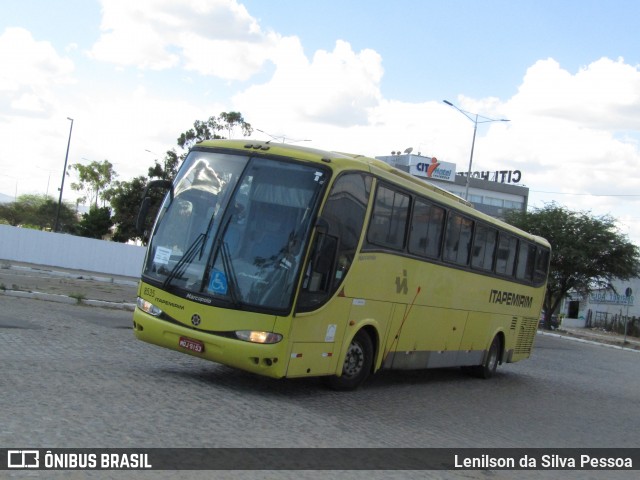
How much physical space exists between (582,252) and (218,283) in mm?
43510

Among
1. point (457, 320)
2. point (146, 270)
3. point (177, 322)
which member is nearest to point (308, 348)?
point (177, 322)

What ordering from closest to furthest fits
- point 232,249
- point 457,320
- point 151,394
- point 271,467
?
1. point 271,467
2. point 151,394
3. point 232,249
4. point 457,320

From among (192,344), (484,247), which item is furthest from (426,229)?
(192,344)

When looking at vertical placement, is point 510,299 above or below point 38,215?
below

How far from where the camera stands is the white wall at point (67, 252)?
1896 inches

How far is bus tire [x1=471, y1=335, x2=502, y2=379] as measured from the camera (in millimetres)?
17969

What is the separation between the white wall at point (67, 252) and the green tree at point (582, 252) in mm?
26768

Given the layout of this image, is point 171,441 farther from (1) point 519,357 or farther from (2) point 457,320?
(1) point 519,357

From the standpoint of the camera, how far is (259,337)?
9883 mm

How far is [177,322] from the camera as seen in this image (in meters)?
10.4

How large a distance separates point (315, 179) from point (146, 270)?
2.67 m

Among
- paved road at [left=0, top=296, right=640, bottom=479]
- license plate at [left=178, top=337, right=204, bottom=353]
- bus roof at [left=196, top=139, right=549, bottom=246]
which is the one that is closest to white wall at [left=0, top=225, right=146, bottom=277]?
paved road at [left=0, top=296, right=640, bottom=479]

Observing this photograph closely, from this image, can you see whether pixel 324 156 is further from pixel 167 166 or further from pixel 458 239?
pixel 167 166

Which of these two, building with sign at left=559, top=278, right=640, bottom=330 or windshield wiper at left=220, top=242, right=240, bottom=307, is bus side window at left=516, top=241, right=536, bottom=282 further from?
building with sign at left=559, top=278, right=640, bottom=330
